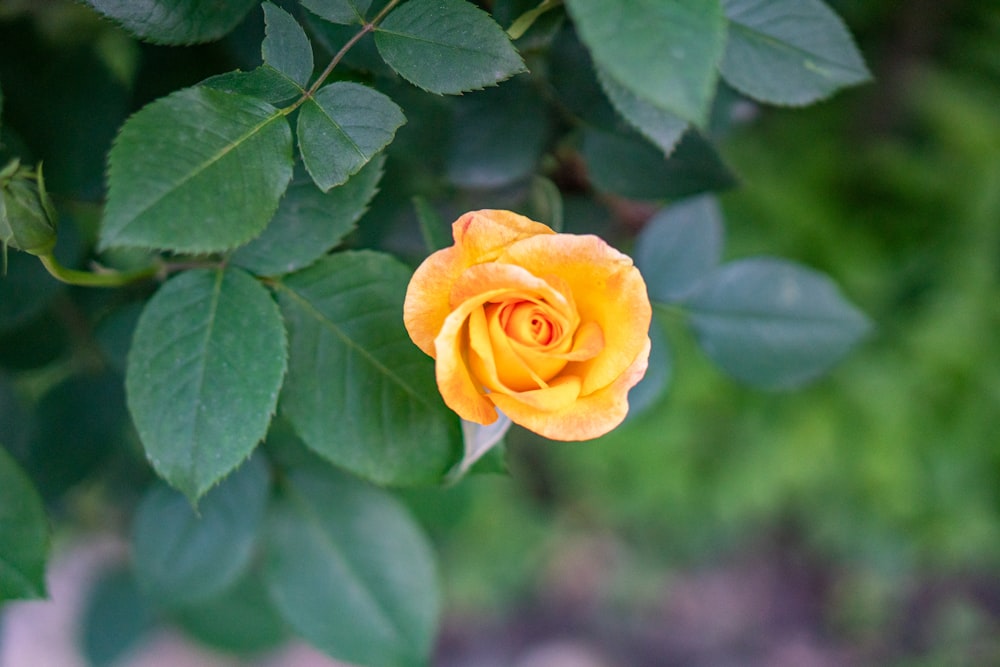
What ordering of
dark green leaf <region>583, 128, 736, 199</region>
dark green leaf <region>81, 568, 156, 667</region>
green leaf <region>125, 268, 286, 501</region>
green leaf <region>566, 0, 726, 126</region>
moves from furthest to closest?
dark green leaf <region>81, 568, 156, 667</region>
dark green leaf <region>583, 128, 736, 199</region>
green leaf <region>125, 268, 286, 501</region>
green leaf <region>566, 0, 726, 126</region>

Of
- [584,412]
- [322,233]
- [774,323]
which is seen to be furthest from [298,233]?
[774,323]

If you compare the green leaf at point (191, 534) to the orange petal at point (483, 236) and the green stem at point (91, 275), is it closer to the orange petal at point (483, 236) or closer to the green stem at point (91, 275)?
the green stem at point (91, 275)

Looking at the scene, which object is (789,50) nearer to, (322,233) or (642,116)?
(642,116)

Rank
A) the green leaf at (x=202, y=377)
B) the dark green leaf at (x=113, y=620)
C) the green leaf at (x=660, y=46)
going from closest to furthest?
the green leaf at (x=660, y=46)
the green leaf at (x=202, y=377)
the dark green leaf at (x=113, y=620)

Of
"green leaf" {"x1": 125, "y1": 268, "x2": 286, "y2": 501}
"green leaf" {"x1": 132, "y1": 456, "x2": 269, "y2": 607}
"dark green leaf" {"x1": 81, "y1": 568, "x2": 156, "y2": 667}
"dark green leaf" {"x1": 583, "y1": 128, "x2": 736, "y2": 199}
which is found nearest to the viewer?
"green leaf" {"x1": 125, "y1": 268, "x2": 286, "y2": 501}

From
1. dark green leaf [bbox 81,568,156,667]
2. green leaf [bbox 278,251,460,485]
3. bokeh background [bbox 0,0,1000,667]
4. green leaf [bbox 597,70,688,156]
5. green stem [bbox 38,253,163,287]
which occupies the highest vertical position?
green leaf [bbox 597,70,688,156]

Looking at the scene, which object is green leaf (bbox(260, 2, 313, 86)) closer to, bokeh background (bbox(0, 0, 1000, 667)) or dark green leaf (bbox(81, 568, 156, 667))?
dark green leaf (bbox(81, 568, 156, 667))

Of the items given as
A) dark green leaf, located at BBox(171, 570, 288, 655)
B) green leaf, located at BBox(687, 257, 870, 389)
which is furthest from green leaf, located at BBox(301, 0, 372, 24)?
dark green leaf, located at BBox(171, 570, 288, 655)

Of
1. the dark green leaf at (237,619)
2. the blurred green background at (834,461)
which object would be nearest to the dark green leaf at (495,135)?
the dark green leaf at (237,619)
